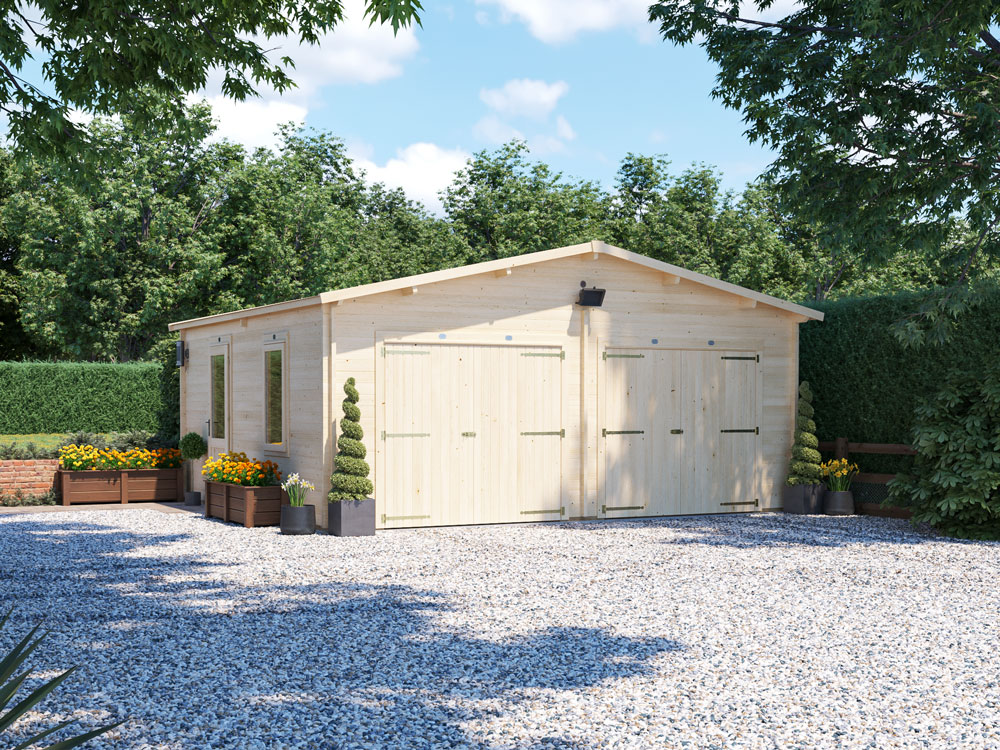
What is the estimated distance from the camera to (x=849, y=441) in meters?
13.2

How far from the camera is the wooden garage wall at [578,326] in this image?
1100cm

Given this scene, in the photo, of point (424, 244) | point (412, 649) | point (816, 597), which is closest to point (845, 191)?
point (816, 597)

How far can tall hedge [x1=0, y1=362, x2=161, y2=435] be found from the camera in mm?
20578

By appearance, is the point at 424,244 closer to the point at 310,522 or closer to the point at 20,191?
the point at 20,191

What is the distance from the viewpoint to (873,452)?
12.8m

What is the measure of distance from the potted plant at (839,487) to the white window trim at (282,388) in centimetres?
677

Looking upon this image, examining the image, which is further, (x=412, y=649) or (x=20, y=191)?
(x=20, y=191)

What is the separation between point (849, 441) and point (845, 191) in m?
3.22

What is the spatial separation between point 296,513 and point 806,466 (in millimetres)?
6453

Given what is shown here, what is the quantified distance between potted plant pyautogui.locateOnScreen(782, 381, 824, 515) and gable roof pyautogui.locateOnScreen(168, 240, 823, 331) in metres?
1.23

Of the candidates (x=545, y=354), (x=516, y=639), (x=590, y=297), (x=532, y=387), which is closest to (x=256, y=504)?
(x=532, y=387)

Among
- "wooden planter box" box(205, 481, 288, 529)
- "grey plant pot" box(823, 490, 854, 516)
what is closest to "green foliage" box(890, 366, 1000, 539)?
"grey plant pot" box(823, 490, 854, 516)

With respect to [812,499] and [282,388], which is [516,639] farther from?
[812,499]

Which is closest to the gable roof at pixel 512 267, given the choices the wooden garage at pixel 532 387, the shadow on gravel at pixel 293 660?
the wooden garage at pixel 532 387
